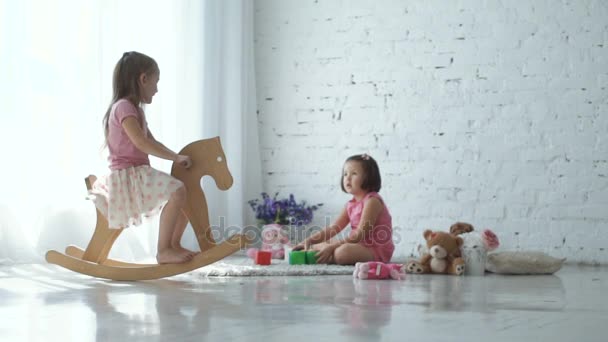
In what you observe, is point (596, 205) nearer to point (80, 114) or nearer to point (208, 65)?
point (208, 65)

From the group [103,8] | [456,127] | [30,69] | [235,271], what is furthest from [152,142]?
[456,127]

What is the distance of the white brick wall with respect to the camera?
5.00 meters

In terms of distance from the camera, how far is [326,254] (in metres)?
4.10

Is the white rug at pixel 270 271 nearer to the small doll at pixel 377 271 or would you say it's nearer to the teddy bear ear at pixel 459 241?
the small doll at pixel 377 271

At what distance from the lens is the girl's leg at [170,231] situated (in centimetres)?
322

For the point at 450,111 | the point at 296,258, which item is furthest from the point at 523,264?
the point at 450,111

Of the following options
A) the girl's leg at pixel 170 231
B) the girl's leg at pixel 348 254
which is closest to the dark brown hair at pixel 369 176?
the girl's leg at pixel 348 254

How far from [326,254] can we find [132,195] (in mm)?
1170

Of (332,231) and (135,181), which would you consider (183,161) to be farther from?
(332,231)

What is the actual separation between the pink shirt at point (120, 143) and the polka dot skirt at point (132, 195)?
68mm

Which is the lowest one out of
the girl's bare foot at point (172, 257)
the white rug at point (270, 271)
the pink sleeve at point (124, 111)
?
the white rug at point (270, 271)

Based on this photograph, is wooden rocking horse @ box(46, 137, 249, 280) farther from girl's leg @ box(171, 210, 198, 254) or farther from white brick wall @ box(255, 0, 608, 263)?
white brick wall @ box(255, 0, 608, 263)

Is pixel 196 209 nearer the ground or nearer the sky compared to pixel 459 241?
nearer the sky

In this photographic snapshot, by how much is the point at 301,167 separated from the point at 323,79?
1.87ft
